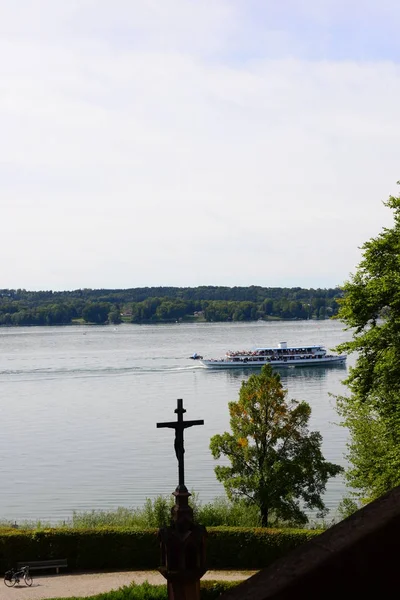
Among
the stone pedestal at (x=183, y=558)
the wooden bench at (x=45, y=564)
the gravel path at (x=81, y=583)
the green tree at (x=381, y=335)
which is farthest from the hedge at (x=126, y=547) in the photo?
the stone pedestal at (x=183, y=558)

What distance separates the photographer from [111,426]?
226 ft

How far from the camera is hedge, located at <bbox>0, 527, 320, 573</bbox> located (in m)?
A: 27.3

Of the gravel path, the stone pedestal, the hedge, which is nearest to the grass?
the hedge

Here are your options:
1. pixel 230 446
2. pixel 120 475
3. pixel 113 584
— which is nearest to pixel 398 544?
pixel 113 584

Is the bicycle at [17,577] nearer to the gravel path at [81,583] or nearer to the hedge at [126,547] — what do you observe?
the gravel path at [81,583]

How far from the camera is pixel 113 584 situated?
25281 mm

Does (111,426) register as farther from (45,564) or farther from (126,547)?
(126,547)

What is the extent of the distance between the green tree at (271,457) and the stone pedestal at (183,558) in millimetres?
23128

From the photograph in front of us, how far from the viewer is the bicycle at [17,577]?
25.9 m

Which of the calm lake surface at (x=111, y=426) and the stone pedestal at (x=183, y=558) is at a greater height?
the stone pedestal at (x=183, y=558)

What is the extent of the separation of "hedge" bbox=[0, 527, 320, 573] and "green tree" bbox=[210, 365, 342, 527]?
241 inches

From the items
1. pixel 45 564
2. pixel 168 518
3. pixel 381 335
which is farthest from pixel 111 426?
A: pixel 381 335

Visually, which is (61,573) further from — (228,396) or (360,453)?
(228,396)

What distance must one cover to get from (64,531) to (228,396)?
199 feet
